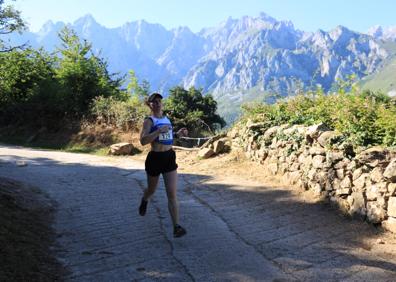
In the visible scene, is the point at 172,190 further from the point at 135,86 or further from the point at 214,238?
the point at 135,86

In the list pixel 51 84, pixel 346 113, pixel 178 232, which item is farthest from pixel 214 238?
pixel 51 84

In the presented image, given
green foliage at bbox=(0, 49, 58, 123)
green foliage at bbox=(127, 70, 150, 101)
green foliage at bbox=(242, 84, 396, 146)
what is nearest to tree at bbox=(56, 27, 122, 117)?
green foliage at bbox=(0, 49, 58, 123)

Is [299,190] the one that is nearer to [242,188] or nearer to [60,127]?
[242,188]

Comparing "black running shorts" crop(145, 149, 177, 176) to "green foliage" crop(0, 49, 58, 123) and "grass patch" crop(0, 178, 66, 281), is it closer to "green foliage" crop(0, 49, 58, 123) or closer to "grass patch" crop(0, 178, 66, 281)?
"grass patch" crop(0, 178, 66, 281)

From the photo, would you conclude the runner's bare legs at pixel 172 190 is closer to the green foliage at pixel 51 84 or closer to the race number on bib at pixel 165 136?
the race number on bib at pixel 165 136

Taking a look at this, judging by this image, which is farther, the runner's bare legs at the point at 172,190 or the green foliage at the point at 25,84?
the green foliage at the point at 25,84

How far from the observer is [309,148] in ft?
28.9

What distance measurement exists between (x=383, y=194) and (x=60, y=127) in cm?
1912

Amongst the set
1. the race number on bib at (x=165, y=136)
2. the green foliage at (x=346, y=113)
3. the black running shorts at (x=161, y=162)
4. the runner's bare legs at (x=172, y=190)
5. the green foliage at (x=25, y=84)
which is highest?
the green foliage at (x=25, y=84)

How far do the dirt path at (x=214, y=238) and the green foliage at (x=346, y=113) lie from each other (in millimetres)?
1459

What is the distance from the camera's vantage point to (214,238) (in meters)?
6.07

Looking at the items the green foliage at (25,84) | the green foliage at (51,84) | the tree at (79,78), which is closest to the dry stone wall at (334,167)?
the green foliage at (51,84)

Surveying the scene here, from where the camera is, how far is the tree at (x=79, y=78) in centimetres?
2356

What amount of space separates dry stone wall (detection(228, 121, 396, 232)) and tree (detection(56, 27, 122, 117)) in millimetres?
14705
